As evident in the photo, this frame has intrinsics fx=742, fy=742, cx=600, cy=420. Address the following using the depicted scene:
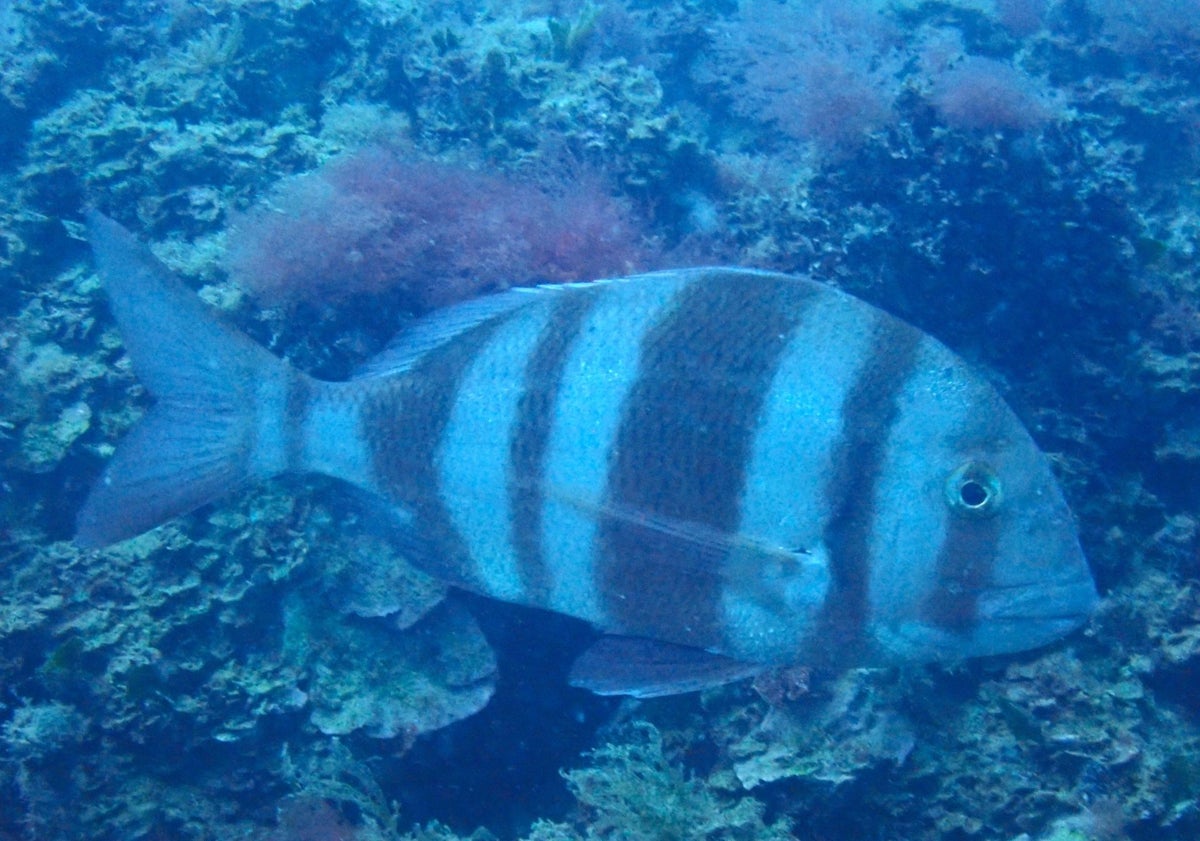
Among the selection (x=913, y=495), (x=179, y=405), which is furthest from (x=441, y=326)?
(x=913, y=495)

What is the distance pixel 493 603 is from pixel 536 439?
1.37 m

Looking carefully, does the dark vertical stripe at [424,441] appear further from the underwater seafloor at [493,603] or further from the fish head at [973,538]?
the fish head at [973,538]

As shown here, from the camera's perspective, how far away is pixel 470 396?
2473mm

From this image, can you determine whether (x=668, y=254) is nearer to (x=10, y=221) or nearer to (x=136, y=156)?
(x=136, y=156)

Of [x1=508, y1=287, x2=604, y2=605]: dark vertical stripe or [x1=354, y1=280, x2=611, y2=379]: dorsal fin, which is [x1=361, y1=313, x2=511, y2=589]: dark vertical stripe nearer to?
[x1=354, y1=280, x2=611, y2=379]: dorsal fin

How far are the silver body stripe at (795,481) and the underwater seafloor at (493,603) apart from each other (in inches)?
34.9

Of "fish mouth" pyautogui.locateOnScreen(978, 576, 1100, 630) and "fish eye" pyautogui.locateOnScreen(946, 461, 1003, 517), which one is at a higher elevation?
"fish eye" pyautogui.locateOnScreen(946, 461, 1003, 517)

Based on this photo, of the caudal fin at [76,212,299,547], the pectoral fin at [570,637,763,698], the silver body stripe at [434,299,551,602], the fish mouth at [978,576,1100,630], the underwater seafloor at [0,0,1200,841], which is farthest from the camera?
the underwater seafloor at [0,0,1200,841]

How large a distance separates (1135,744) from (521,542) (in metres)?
2.45

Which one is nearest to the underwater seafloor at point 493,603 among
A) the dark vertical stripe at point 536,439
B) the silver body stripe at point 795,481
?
the silver body stripe at point 795,481

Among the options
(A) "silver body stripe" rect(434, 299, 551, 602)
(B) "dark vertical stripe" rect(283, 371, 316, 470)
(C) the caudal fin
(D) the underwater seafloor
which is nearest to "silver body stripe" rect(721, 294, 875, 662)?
(A) "silver body stripe" rect(434, 299, 551, 602)

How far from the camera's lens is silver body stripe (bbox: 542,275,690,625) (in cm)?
232

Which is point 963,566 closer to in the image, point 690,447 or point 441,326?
point 690,447

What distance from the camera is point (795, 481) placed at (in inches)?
84.7
